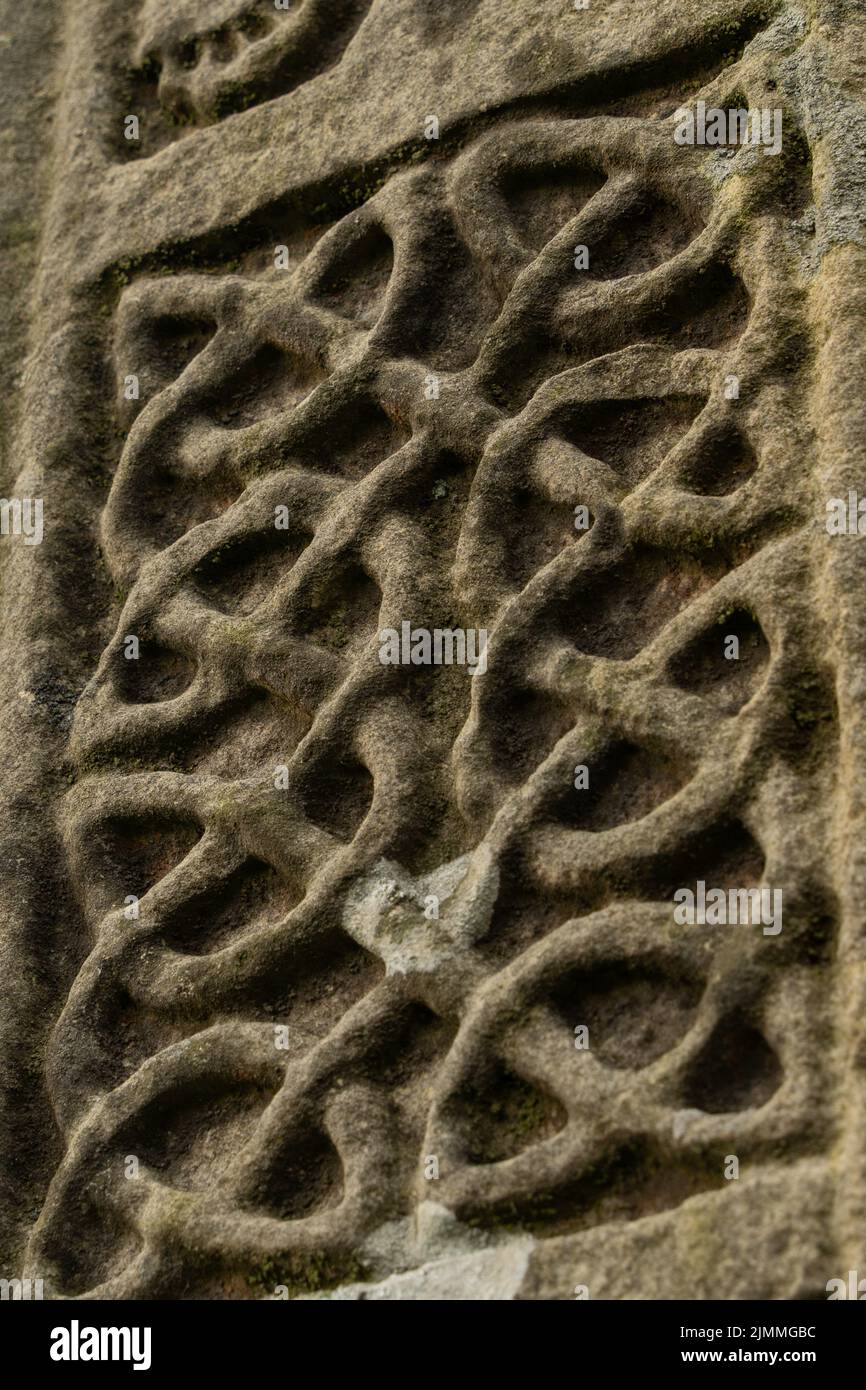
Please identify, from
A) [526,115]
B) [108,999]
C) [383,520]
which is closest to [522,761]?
[383,520]

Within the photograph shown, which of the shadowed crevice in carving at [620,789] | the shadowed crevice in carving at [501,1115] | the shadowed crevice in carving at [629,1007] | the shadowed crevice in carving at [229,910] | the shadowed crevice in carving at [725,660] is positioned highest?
the shadowed crevice in carving at [725,660]

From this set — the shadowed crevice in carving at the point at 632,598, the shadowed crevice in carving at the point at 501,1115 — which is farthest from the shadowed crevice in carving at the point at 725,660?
the shadowed crevice in carving at the point at 501,1115

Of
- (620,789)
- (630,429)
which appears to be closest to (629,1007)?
(620,789)

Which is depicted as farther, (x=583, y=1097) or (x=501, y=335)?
(x=501, y=335)

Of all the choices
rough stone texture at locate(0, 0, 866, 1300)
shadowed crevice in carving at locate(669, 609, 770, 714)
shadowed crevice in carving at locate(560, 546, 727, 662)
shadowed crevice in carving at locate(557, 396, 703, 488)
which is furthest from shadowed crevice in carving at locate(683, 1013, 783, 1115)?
shadowed crevice in carving at locate(557, 396, 703, 488)

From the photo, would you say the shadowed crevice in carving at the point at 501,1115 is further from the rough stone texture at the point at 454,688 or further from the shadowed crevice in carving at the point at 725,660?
the shadowed crevice in carving at the point at 725,660

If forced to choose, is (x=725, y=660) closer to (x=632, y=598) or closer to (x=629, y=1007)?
(x=632, y=598)

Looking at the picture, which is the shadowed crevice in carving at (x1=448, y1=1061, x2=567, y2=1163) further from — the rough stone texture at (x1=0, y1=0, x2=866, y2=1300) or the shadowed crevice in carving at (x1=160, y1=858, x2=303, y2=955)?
the shadowed crevice in carving at (x1=160, y1=858, x2=303, y2=955)

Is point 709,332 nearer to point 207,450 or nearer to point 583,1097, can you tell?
point 207,450
